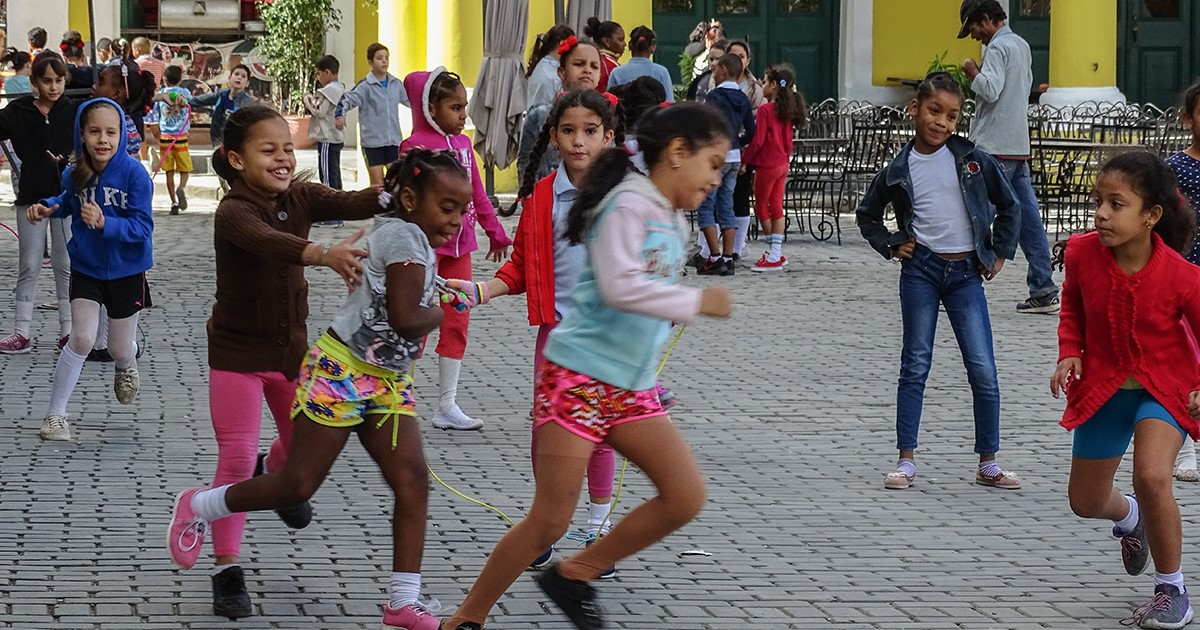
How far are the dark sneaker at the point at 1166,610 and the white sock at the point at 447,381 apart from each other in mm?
3951

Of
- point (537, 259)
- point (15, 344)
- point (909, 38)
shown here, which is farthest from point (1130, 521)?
point (909, 38)

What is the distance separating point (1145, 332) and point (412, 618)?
2.39 metres

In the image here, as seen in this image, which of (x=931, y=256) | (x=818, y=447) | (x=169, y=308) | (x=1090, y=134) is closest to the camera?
(x=931, y=256)

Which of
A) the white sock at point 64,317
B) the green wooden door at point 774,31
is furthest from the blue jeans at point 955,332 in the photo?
the green wooden door at point 774,31

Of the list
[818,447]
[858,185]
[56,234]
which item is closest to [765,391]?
[818,447]

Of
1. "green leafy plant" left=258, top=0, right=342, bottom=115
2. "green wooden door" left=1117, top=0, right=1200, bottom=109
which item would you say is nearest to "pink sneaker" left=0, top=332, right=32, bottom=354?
"green leafy plant" left=258, top=0, right=342, bottom=115

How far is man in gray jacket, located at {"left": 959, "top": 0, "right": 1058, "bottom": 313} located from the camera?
41.2 ft

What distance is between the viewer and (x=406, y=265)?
15.9 feet

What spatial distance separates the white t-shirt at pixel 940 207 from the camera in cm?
717

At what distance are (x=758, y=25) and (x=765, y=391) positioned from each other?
15.2 metres

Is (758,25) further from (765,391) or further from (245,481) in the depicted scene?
(245,481)

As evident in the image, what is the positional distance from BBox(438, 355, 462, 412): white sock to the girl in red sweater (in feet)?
21.8

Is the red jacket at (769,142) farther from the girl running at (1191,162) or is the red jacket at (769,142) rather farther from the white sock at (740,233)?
the girl running at (1191,162)

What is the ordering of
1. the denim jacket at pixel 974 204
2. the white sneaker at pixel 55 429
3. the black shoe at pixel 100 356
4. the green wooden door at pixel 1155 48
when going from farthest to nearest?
1. the green wooden door at pixel 1155 48
2. the black shoe at pixel 100 356
3. the white sneaker at pixel 55 429
4. the denim jacket at pixel 974 204
